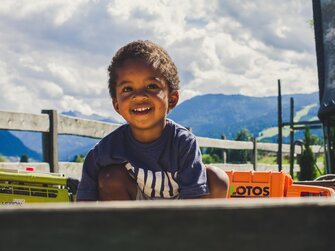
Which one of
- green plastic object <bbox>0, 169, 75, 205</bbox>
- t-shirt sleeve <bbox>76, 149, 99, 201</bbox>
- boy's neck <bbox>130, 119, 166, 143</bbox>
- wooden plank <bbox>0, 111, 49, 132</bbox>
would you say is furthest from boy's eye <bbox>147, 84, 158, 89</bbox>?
wooden plank <bbox>0, 111, 49, 132</bbox>

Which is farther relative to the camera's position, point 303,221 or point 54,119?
point 54,119

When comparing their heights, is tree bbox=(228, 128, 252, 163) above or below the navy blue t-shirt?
above

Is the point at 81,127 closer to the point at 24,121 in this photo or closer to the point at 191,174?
the point at 24,121

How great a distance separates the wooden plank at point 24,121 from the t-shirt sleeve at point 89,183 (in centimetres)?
371

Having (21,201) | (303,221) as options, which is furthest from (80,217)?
(21,201)

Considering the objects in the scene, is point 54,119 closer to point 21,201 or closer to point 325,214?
point 21,201

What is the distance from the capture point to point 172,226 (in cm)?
57

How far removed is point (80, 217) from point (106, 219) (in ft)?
0.09

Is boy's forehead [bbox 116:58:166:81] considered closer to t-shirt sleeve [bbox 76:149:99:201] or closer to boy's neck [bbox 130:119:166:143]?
boy's neck [bbox 130:119:166:143]

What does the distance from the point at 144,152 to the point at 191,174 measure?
0.25 meters

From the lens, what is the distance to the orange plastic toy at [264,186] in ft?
10.6

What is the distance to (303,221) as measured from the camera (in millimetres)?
600

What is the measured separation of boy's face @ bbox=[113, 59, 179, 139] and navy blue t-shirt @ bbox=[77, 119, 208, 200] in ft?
0.33

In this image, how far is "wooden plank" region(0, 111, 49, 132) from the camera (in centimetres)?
597
